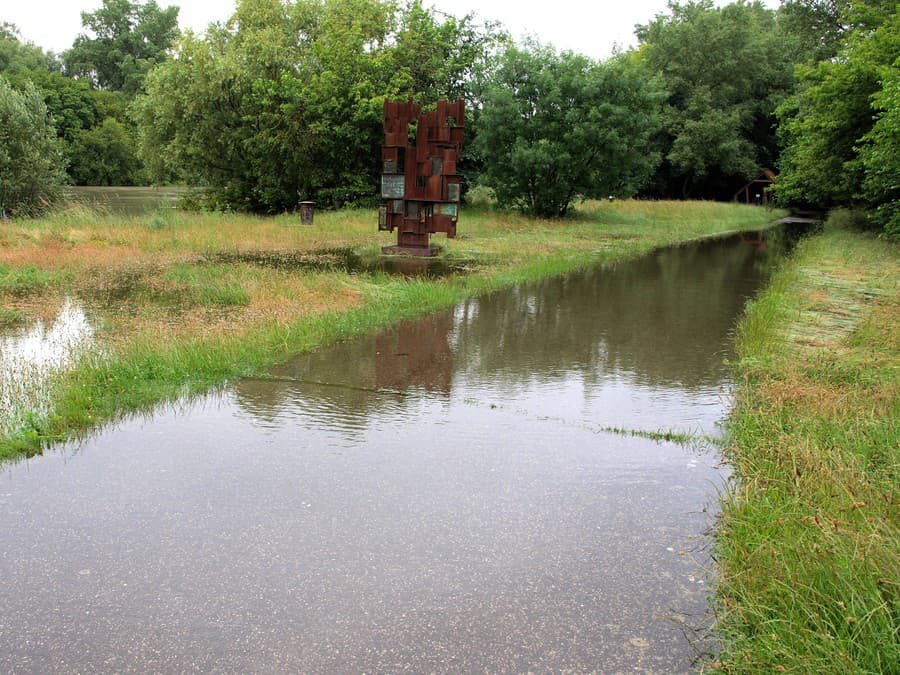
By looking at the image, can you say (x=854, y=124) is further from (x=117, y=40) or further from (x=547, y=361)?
(x=117, y=40)

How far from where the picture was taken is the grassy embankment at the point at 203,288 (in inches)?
258

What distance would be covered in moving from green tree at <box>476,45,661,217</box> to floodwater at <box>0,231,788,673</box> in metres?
23.2

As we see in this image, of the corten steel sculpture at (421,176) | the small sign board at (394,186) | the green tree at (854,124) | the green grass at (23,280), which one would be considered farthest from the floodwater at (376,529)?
the green tree at (854,124)

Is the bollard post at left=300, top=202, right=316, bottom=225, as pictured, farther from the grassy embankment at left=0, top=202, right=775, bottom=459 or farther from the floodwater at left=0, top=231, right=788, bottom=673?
the floodwater at left=0, top=231, right=788, bottom=673

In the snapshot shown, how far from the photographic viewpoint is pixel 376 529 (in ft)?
13.7

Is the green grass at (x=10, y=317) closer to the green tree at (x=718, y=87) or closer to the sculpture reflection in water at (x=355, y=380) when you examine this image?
the sculpture reflection in water at (x=355, y=380)

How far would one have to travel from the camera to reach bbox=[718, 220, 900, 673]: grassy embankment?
2869mm

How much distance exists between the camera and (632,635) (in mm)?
3252

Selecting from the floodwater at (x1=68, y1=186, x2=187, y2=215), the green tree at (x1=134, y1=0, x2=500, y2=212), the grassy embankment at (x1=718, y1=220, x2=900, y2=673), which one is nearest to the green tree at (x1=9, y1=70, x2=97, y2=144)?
the floodwater at (x1=68, y1=186, x2=187, y2=215)

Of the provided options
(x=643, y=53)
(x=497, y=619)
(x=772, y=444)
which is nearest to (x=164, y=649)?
(x=497, y=619)

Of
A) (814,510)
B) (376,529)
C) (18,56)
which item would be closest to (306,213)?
(376,529)

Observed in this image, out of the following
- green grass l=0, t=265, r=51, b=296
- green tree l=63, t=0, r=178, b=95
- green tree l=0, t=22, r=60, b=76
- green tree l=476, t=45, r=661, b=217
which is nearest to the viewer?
green grass l=0, t=265, r=51, b=296

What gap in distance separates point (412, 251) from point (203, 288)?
6.20m

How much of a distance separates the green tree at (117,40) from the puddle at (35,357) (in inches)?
3676
